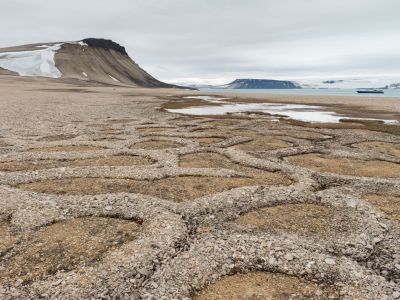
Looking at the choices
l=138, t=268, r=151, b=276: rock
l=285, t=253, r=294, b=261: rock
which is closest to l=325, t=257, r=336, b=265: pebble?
l=285, t=253, r=294, b=261: rock

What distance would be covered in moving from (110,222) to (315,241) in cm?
699

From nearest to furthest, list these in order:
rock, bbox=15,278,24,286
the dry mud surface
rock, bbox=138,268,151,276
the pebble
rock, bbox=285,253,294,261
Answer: rock, bbox=15,278,24,286 < the dry mud surface < rock, bbox=138,268,151,276 < the pebble < rock, bbox=285,253,294,261

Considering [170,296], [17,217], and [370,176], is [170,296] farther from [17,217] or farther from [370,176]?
[370,176]

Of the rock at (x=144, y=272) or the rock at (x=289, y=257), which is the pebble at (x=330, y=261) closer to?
the rock at (x=289, y=257)

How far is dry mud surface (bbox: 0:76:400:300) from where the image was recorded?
9.05 metres

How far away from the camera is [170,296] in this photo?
851 centimetres

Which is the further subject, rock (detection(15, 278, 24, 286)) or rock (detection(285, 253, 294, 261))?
rock (detection(285, 253, 294, 261))

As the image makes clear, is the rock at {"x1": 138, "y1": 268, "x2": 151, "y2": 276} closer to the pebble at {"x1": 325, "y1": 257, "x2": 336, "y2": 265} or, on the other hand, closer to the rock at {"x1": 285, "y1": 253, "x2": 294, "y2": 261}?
the rock at {"x1": 285, "y1": 253, "x2": 294, "y2": 261}

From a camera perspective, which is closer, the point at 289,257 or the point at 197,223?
the point at 289,257

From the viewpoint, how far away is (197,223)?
41.3 feet

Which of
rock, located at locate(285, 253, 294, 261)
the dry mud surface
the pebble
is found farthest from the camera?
rock, located at locate(285, 253, 294, 261)

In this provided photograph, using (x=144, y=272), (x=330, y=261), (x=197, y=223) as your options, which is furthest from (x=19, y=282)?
(x=330, y=261)

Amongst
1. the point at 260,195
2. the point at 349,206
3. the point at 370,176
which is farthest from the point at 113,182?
the point at 370,176

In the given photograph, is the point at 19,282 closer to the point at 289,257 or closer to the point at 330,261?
the point at 289,257
